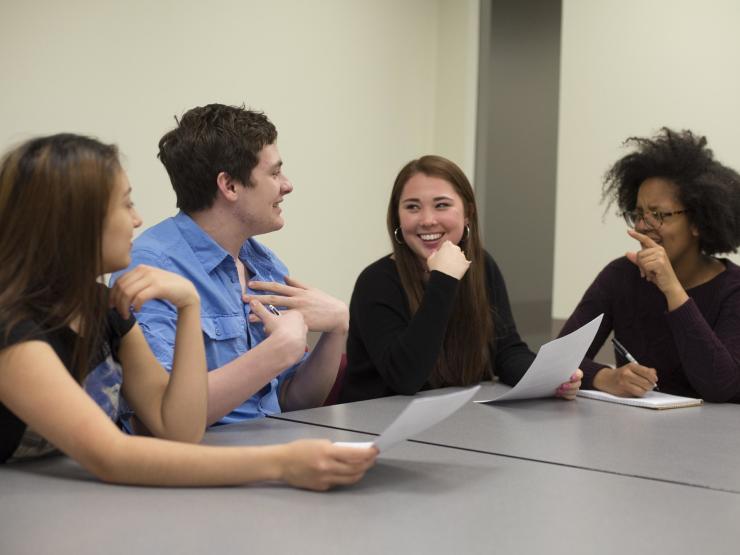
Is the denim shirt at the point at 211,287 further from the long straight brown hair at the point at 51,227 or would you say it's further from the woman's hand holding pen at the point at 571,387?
the woman's hand holding pen at the point at 571,387

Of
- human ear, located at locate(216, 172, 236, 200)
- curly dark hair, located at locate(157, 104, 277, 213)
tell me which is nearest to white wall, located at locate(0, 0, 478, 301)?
curly dark hair, located at locate(157, 104, 277, 213)

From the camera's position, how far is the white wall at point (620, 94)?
3994 millimetres

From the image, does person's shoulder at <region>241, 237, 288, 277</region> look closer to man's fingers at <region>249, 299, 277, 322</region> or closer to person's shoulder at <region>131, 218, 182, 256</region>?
person's shoulder at <region>131, 218, 182, 256</region>

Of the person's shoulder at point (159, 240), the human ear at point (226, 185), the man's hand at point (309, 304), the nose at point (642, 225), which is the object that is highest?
the human ear at point (226, 185)

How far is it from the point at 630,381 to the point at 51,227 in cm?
145

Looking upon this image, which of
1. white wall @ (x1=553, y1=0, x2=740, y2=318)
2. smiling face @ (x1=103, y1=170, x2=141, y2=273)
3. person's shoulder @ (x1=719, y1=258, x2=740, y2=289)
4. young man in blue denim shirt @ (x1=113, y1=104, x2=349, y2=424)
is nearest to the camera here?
smiling face @ (x1=103, y1=170, x2=141, y2=273)

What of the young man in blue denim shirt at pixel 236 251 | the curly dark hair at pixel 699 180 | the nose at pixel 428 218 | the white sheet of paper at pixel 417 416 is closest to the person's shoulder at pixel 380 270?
the nose at pixel 428 218

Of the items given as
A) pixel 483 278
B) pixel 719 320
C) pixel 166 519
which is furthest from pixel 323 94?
pixel 166 519

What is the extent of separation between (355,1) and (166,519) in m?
3.50

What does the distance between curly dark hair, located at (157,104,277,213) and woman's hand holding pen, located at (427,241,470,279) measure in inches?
19.3

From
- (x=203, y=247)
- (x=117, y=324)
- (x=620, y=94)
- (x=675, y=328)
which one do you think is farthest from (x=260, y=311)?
(x=620, y=94)

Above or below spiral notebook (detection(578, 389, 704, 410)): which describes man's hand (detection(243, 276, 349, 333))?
above

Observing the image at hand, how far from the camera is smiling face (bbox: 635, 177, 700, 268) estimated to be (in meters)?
2.53

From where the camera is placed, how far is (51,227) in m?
1.23
